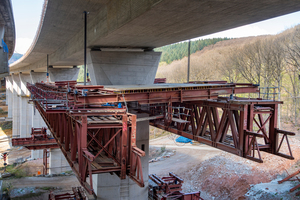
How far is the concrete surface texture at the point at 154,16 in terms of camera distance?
28.1ft

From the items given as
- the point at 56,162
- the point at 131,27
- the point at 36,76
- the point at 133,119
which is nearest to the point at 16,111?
the point at 36,76

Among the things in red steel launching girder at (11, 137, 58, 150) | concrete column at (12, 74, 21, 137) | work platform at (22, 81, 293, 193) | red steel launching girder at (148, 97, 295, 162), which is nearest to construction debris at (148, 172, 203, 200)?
work platform at (22, 81, 293, 193)

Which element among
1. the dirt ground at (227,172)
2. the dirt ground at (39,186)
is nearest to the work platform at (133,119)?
the dirt ground at (227,172)

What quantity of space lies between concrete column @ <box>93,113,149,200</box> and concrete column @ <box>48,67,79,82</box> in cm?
2668

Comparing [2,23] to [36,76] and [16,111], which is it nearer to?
[36,76]

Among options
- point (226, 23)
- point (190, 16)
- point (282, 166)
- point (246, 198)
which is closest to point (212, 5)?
point (190, 16)

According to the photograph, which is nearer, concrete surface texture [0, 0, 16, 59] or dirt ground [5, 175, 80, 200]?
concrete surface texture [0, 0, 16, 59]

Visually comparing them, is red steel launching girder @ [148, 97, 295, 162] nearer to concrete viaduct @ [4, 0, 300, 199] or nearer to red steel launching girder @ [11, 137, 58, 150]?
concrete viaduct @ [4, 0, 300, 199]

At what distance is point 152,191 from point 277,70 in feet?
94.4

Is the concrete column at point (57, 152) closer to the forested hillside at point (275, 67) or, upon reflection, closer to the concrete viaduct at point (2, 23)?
the concrete viaduct at point (2, 23)

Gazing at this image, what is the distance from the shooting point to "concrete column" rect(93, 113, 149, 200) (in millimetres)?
16031

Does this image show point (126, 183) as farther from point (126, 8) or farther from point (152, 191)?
point (126, 8)

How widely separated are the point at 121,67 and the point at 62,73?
2562 cm

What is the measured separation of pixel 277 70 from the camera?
3816 centimetres
